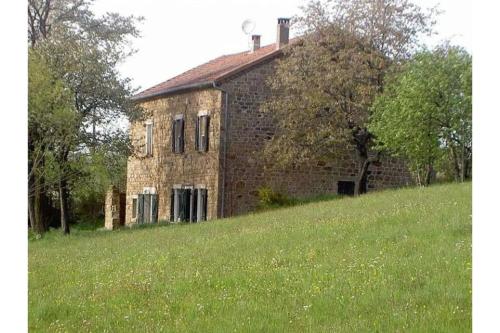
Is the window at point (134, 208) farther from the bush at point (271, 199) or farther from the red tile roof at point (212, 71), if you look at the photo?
the bush at point (271, 199)

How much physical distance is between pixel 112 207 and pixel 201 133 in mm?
8694

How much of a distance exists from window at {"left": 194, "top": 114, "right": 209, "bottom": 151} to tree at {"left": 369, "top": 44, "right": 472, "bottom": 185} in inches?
228

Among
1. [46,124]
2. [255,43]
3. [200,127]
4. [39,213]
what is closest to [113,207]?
[39,213]

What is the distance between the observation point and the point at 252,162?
2531 cm

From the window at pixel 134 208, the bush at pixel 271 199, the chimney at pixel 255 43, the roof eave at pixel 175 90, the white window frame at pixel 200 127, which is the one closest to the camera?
the bush at pixel 271 199

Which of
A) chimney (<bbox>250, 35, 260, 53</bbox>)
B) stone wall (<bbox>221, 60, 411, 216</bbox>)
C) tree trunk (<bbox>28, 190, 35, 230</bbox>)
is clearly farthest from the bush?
tree trunk (<bbox>28, 190, 35, 230</bbox>)

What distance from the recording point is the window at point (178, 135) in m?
27.9

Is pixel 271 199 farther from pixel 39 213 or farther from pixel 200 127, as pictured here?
pixel 39 213

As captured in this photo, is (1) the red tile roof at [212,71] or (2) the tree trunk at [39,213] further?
(1) the red tile roof at [212,71]

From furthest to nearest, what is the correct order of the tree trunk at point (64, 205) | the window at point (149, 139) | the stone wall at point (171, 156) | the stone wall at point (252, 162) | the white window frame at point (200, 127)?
the window at point (149, 139) → the white window frame at point (200, 127) → the stone wall at point (171, 156) → the stone wall at point (252, 162) → the tree trunk at point (64, 205)

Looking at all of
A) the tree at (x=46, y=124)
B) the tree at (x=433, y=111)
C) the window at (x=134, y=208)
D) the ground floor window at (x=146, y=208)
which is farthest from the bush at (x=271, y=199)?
the window at (x=134, y=208)

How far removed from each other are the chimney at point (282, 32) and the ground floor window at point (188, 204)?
5.94m

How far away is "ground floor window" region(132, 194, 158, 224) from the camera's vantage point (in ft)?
A: 93.8
